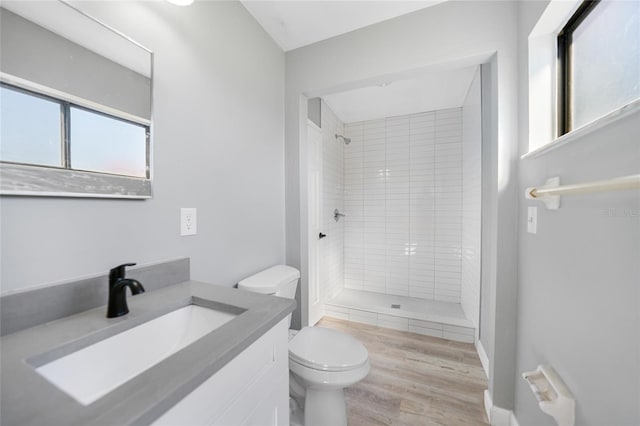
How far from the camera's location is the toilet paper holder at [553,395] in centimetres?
79

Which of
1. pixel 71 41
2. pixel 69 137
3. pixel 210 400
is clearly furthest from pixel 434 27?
pixel 210 400

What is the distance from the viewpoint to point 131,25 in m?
0.89

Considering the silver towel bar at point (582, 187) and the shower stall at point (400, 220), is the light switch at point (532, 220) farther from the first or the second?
the shower stall at point (400, 220)

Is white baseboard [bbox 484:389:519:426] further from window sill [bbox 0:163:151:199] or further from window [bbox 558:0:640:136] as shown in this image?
window sill [bbox 0:163:151:199]

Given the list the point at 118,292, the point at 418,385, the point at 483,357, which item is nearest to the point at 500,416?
the point at 418,385

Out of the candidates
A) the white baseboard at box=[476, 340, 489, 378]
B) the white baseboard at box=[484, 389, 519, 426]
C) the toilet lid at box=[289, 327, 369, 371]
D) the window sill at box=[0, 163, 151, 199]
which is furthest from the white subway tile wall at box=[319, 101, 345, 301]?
the window sill at box=[0, 163, 151, 199]

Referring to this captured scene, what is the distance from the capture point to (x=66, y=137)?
0.71 m

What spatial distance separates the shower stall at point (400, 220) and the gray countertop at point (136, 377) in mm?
1693

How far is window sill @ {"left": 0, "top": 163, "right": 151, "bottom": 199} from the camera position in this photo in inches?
24.0

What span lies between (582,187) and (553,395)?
0.76 metres

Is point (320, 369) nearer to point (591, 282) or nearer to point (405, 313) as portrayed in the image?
point (591, 282)

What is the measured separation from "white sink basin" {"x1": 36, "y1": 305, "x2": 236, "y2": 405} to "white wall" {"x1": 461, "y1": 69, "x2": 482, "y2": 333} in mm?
2084

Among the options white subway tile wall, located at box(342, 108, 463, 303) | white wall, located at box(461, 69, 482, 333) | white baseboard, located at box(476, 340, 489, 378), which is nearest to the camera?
white baseboard, located at box(476, 340, 489, 378)

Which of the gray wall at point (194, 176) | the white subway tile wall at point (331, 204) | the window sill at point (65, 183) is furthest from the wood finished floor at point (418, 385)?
the window sill at point (65, 183)
